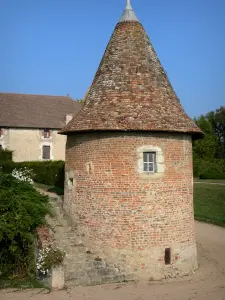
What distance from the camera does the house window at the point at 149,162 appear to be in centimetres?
1274

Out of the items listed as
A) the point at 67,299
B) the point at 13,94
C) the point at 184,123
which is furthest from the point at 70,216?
the point at 13,94

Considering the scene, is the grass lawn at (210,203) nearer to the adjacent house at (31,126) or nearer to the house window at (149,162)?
the house window at (149,162)

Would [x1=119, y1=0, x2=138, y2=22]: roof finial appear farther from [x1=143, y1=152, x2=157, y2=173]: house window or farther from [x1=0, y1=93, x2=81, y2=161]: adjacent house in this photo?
[x1=0, y1=93, x2=81, y2=161]: adjacent house

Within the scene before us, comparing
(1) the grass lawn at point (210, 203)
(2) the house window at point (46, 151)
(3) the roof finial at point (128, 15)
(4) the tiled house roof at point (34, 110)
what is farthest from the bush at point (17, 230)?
(2) the house window at point (46, 151)

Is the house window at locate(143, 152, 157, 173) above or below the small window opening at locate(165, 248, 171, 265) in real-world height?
above

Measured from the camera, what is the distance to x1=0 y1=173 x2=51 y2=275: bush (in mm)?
12062

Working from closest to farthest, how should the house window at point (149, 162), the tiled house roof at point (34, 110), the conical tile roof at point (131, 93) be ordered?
the conical tile roof at point (131, 93) < the house window at point (149, 162) < the tiled house roof at point (34, 110)

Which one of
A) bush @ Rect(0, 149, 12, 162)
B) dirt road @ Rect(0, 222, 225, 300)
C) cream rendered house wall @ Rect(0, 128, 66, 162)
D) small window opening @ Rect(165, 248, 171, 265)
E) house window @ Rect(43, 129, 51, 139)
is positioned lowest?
dirt road @ Rect(0, 222, 225, 300)

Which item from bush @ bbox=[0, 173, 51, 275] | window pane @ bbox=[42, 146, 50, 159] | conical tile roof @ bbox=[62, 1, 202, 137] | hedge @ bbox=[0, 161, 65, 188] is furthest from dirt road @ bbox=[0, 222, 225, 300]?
window pane @ bbox=[42, 146, 50, 159]

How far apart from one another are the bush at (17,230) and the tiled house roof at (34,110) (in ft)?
86.3

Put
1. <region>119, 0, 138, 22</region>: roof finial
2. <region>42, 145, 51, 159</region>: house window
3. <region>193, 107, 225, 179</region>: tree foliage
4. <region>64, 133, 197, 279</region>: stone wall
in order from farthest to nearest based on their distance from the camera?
<region>193, 107, 225, 179</region>: tree foliage
<region>42, 145, 51, 159</region>: house window
<region>119, 0, 138, 22</region>: roof finial
<region>64, 133, 197, 279</region>: stone wall

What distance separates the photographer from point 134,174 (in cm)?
1254

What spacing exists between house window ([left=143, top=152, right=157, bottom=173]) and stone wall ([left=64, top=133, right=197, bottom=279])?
211 millimetres

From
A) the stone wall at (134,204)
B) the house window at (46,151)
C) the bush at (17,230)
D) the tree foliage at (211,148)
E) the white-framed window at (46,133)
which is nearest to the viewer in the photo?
the bush at (17,230)
